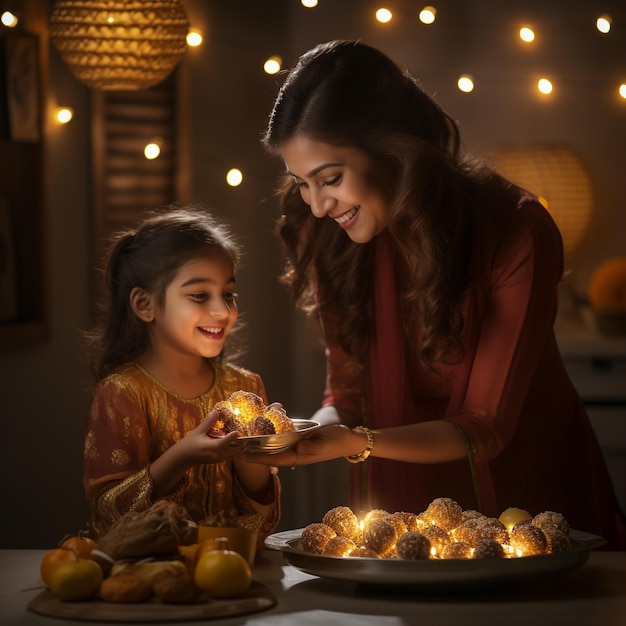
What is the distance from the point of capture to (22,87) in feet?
8.34

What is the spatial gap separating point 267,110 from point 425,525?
6.93 feet

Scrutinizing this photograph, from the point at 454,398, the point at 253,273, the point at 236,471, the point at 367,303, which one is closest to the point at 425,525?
the point at 236,471

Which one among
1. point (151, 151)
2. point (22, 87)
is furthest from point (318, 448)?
point (151, 151)

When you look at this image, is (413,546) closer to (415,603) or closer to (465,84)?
(415,603)

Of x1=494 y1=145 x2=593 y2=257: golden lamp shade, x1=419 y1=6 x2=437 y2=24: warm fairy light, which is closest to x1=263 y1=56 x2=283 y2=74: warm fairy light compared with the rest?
x1=419 y1=6 x2=437 y2=24: warm fairy light

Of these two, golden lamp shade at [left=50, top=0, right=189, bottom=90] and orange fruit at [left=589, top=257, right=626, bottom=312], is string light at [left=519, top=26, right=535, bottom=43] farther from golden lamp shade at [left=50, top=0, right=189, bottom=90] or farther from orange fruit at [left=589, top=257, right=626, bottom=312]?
golden lamp shade at [left=50, top=0, right=189, bottom=90]

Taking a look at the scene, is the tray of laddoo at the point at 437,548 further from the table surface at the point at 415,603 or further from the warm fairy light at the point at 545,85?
the warm fairy light at the point at 545,85

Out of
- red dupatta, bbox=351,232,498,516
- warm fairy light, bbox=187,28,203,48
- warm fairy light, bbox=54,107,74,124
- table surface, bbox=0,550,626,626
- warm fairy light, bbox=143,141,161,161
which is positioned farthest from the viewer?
warm fairy light, bbox=187,28,203,48

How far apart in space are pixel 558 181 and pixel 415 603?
226 cm

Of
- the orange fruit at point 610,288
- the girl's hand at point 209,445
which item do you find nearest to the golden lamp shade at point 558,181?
the orange fruit at point 610,288

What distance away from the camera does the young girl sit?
175 centimetres

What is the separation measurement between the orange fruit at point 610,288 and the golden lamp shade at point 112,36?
58.3 inches

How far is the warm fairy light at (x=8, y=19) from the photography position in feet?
8.21

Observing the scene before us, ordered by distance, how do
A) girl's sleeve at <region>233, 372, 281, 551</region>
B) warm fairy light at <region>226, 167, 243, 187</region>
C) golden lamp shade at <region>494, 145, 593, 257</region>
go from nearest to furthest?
girl's sleeve at <region>233, 372, 281, 551</region>, warm fairy light at <region>226, 167, 243, 187</region>, golden lamp shade at <region>494, 145, 593, 257</region>
